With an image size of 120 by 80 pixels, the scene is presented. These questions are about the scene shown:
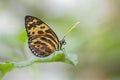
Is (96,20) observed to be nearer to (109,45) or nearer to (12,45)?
(109,45)

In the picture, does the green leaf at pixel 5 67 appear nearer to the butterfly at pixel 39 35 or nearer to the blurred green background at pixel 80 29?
the butterfly at pixel 39 35

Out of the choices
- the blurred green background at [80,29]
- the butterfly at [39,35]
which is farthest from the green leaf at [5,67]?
the blurred green background at [80,29]

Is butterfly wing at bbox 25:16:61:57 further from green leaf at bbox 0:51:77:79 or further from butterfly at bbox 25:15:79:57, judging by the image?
green leaf at bbox 0:51:77:79

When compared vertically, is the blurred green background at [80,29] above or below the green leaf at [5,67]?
above

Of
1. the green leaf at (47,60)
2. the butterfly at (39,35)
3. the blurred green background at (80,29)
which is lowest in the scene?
the green leaf at (47,60)

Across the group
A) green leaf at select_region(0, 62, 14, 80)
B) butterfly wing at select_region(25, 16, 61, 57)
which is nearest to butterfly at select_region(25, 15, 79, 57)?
butterfly wing at select_region(25, 16, 61, 57)

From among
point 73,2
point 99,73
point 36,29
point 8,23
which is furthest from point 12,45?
point 73,2

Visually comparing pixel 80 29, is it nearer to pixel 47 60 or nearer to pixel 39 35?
pixel 39 35

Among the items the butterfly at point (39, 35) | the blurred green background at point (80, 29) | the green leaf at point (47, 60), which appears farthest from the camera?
the blurred green background at point (80, 29)

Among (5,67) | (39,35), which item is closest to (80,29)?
(39,35)

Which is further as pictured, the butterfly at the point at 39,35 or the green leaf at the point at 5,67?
the butterfly at the point at 39,35
